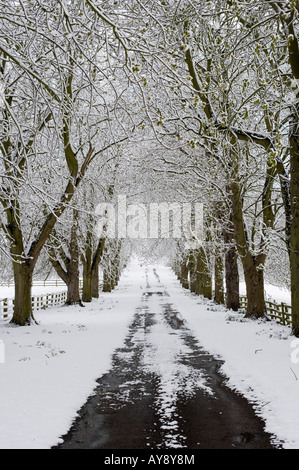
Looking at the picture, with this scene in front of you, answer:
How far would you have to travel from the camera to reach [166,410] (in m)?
6.56

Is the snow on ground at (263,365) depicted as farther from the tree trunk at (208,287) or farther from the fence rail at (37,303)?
the tree trunk at (208,287)

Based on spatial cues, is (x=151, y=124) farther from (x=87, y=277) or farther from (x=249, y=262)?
(x=87, y=277)

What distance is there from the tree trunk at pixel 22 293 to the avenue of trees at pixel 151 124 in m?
0.05

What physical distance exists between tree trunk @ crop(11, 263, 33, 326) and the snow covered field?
0.57 metres

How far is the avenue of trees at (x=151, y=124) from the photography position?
6.68 metres

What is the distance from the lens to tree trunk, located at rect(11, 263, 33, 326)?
16750 mm

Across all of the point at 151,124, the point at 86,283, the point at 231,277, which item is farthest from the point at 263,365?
the point at 86,283

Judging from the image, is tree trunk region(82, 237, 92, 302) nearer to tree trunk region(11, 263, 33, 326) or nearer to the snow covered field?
the snow covered field

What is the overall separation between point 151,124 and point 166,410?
4.27m

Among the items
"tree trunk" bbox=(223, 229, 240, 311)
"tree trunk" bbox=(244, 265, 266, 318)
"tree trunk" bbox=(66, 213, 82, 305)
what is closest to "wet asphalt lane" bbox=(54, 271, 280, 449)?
"tree trunk" bbox=(244, 265, 266, 318)

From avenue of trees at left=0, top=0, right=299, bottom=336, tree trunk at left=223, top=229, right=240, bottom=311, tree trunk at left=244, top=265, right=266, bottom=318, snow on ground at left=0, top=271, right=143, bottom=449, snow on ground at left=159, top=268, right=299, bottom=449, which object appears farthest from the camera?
tree trunk at left=223, top=229, right=240, bottom=311
